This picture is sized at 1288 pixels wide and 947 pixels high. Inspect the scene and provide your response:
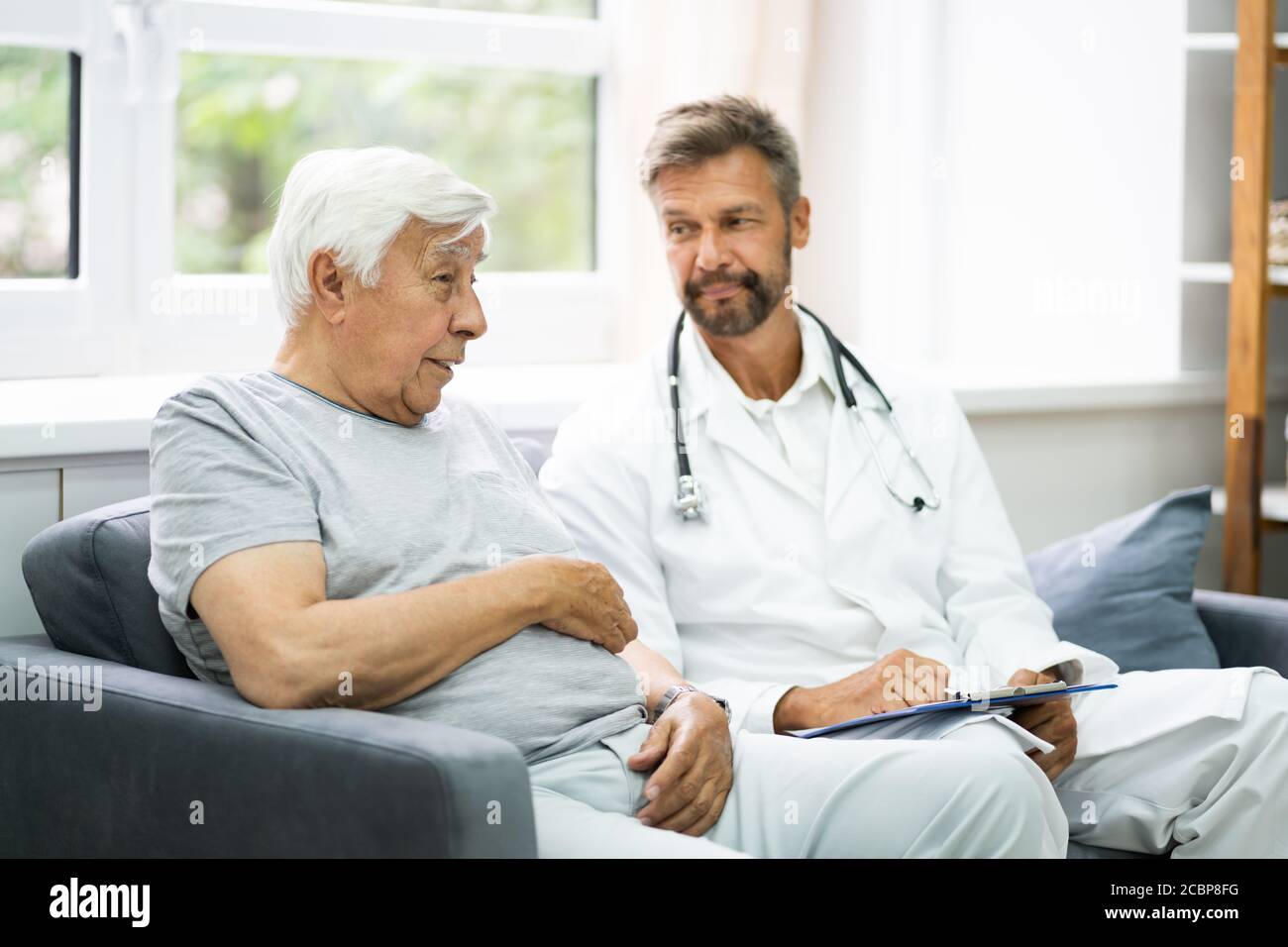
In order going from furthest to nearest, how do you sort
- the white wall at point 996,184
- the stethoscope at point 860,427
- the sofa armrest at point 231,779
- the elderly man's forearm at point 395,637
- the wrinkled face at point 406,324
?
the white wall at point 996,184 → the stethoscope at point 860,427 → the wrinkled face at point 406,324 → the elderly man's forearm at point 395,637 → the sofa armrest at point 231,779

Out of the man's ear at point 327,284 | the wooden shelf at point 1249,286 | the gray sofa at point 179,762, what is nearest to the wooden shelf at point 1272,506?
the wooden shelf at point 1249,286

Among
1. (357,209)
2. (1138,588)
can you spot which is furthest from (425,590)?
(1138,588)

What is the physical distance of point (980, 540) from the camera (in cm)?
216

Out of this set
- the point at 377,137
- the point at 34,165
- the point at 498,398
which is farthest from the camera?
the point at 377,137

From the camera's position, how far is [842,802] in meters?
1.62

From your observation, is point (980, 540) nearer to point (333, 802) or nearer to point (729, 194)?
point (729, 194)

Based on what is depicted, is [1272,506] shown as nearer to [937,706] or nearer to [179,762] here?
[937,706]

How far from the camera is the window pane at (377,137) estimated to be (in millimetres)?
2605

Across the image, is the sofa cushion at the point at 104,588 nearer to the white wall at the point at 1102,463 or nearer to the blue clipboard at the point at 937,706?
the blue clipboard at the point at 937,706

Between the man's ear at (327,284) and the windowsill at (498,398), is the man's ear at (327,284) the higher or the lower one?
the higher one

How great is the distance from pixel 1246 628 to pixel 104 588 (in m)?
1.54

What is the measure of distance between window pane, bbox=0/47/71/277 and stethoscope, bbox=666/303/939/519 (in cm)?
106

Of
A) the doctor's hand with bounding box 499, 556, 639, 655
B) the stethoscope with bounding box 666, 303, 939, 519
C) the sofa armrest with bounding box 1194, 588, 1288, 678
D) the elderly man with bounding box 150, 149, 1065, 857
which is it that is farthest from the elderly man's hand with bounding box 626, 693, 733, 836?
the sofa armrest with bounding box 1194, 588, 1288, 678

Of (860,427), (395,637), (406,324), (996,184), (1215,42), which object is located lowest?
(395,637)
